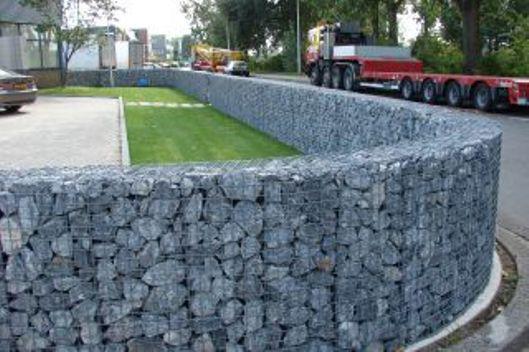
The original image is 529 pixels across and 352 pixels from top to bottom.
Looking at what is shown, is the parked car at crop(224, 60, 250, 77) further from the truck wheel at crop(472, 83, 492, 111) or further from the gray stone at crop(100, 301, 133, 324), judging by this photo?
the gray stone at crop(100, 301, 133, 324)

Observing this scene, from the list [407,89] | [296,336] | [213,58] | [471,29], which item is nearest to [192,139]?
[407,89]

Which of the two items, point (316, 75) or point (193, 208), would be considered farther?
point (316, 75)

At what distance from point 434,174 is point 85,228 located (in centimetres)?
217

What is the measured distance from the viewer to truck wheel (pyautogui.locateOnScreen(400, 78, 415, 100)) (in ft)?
81.9

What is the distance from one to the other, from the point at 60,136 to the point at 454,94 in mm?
11884

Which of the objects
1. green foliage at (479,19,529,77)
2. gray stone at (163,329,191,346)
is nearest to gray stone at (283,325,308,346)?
gray stone at (163,329,191,346)

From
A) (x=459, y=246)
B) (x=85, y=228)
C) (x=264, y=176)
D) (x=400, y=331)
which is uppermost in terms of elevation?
(x=264, y=176)

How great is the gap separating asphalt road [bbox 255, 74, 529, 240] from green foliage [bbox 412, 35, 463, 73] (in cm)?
1314

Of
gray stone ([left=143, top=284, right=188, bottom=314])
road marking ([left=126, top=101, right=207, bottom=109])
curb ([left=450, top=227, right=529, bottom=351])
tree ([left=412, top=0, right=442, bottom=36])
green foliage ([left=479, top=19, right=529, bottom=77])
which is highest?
Answer: tree ([left=412, top=0, right=442, bottom=36])

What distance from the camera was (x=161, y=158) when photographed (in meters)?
13.0

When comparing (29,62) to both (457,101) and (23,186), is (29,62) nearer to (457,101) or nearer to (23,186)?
(457,101)

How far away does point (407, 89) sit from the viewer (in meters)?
25.3

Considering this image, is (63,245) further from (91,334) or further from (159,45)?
(159,45)

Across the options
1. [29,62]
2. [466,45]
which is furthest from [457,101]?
[29,62]
